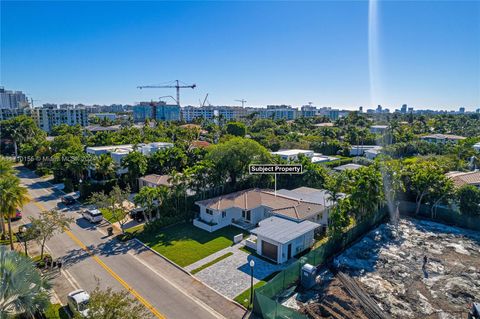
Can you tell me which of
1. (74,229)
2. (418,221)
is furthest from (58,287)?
(418,221)

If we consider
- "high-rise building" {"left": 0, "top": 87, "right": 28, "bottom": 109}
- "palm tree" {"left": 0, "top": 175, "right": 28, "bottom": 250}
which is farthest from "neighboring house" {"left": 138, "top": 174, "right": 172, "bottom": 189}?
"high-rise building" {"left": 0, "top": 87, "right": 28, "bottom": 109}

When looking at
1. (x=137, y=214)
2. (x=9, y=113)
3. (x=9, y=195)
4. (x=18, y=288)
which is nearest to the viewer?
(x=18, y=288)

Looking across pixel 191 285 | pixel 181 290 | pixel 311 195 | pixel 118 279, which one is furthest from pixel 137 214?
Answer: pixel 311 195

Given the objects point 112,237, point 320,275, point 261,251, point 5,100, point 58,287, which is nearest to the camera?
point 58,287

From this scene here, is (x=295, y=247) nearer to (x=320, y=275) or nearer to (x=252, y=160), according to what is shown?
(x=320, y=275)

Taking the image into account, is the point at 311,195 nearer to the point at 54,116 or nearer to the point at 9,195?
the point at 9,195

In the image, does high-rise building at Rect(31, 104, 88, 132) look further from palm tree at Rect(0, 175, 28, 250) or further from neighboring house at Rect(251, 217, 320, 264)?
neighboring house at Rect(251, 217, 320, 264)
